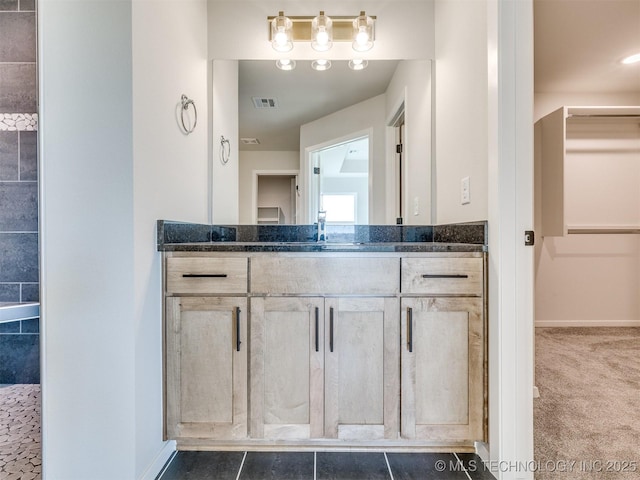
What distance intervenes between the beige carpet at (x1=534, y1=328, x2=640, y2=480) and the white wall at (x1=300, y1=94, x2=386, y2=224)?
4.38 ft

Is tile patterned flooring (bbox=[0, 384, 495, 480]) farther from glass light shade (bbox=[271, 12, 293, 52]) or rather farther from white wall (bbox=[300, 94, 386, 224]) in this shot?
glass light shade (bbox=[271, 12, 293, 52])

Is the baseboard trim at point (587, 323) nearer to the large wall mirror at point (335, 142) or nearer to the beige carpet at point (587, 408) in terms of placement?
the beige carpet at point (587, 408)

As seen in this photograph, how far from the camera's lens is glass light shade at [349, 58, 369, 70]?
1971 millimetres

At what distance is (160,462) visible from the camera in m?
1.31

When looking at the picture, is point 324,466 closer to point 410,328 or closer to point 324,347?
point 324,347

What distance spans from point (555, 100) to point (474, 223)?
2.68 meters

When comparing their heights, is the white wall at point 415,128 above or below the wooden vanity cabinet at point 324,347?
above

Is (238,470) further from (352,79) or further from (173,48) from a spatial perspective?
(352,79)

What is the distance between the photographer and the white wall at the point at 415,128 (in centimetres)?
196

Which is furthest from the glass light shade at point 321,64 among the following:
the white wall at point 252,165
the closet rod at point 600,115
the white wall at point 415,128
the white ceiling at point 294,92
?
the closet rod at point 600,115

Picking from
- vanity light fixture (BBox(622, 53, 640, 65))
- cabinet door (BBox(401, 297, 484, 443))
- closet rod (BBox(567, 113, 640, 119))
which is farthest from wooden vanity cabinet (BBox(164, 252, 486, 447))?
vanity light fixture (BBox(622, 53, 640, 65))

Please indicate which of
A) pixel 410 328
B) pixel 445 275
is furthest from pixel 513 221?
pixel 410 328

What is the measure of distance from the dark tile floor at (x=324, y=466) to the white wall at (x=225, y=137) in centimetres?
124

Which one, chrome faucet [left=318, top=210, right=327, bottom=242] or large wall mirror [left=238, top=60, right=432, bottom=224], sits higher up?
large wall mirror [left=238, top=60, right=432, bottom=224]
